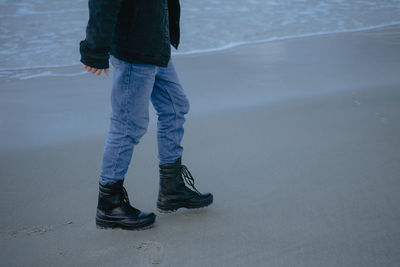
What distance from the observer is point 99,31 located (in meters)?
1.81

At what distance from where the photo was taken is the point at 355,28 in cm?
728

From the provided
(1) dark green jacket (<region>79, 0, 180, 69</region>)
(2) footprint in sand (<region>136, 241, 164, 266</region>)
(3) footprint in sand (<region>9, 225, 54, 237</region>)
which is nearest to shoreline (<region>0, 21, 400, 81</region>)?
(3) footprint in sand (<region>9, 225, 54, 237</region>)

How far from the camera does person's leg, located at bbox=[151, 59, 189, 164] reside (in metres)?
2.17

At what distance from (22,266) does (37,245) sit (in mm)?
163

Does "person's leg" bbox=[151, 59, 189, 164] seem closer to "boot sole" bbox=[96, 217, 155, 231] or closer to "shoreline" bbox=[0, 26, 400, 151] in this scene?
"boot sole" bbox=[96, 217, 155, 231]

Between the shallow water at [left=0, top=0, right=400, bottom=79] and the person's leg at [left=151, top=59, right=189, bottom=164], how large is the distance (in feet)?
11.3

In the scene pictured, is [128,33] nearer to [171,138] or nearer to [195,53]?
[171,138]

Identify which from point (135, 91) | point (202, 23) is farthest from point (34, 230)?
point (202, 23)

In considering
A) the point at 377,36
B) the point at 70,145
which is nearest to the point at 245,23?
the point at 377,36

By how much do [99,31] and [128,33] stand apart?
0.15 metres

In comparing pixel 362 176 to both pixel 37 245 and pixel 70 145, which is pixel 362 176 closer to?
pixel 37 245

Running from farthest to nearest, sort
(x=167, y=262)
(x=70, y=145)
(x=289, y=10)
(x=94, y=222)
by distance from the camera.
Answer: (x=289, y=10)
(x=70, y=145)
(x=94, y=222)
(x=167, y=262)

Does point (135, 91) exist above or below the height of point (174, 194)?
above

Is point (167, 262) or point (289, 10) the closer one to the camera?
point (167, 262)
